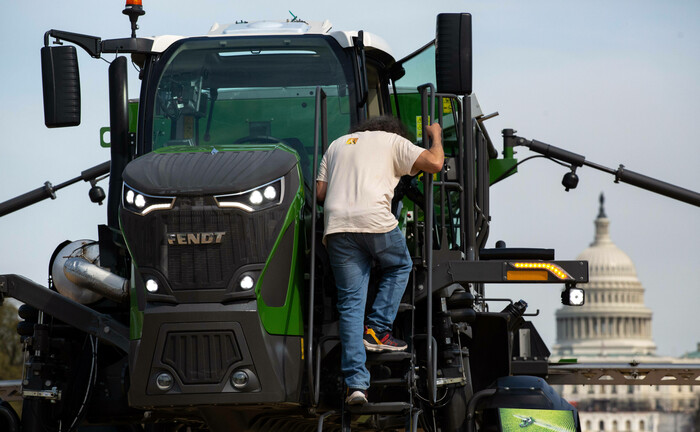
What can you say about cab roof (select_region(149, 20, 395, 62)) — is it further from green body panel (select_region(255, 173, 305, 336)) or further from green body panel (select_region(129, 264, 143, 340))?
green body panel (select_region(129, 264, 143, 340))

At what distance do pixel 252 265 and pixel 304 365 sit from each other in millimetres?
698

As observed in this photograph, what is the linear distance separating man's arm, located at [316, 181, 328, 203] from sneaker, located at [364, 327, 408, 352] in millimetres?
824

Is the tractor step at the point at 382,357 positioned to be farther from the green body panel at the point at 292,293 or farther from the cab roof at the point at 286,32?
the cab roof at the point at 286,32

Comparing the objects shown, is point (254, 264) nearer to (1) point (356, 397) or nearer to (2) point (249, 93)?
(1) point (356, 397)

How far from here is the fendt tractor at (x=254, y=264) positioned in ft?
25.5

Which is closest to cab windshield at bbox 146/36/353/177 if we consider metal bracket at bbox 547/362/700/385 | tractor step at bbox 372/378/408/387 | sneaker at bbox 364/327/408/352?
sneaker at bbox 364/327/408/352

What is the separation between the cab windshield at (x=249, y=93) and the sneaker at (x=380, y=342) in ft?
4.64

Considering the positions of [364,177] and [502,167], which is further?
[502,167]

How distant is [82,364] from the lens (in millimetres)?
9453

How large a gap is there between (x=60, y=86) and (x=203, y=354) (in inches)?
80.9

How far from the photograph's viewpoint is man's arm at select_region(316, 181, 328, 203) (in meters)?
8.20

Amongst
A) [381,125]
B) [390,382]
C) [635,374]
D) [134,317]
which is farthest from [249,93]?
[635,374]

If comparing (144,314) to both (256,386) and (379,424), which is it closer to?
(256,386)

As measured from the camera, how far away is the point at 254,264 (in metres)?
7.81
